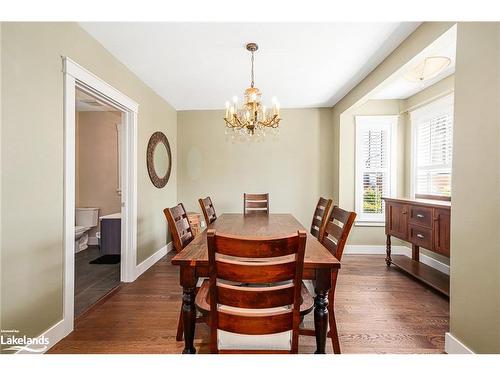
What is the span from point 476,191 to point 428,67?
151 centimetres

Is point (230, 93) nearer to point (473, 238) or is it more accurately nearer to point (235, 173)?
point (235, 173)

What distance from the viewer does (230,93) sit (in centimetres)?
348

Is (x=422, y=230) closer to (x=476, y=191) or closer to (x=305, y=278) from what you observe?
(x=476, y=191)

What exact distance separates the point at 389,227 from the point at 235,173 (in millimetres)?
2559

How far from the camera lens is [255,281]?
916 millimetres

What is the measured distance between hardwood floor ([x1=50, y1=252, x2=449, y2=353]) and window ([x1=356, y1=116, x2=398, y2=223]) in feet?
4.10

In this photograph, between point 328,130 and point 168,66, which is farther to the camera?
point 328,130

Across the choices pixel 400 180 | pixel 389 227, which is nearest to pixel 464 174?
pixel 389 227

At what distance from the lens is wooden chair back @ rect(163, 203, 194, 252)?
5.11ft

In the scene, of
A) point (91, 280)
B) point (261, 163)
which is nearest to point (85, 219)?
point (91, 280)

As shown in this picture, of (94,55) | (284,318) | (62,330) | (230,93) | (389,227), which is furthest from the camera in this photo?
(230,93)

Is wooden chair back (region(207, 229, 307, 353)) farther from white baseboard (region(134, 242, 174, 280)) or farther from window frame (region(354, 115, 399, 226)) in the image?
window frame (region(354, 115, 399, 226))
